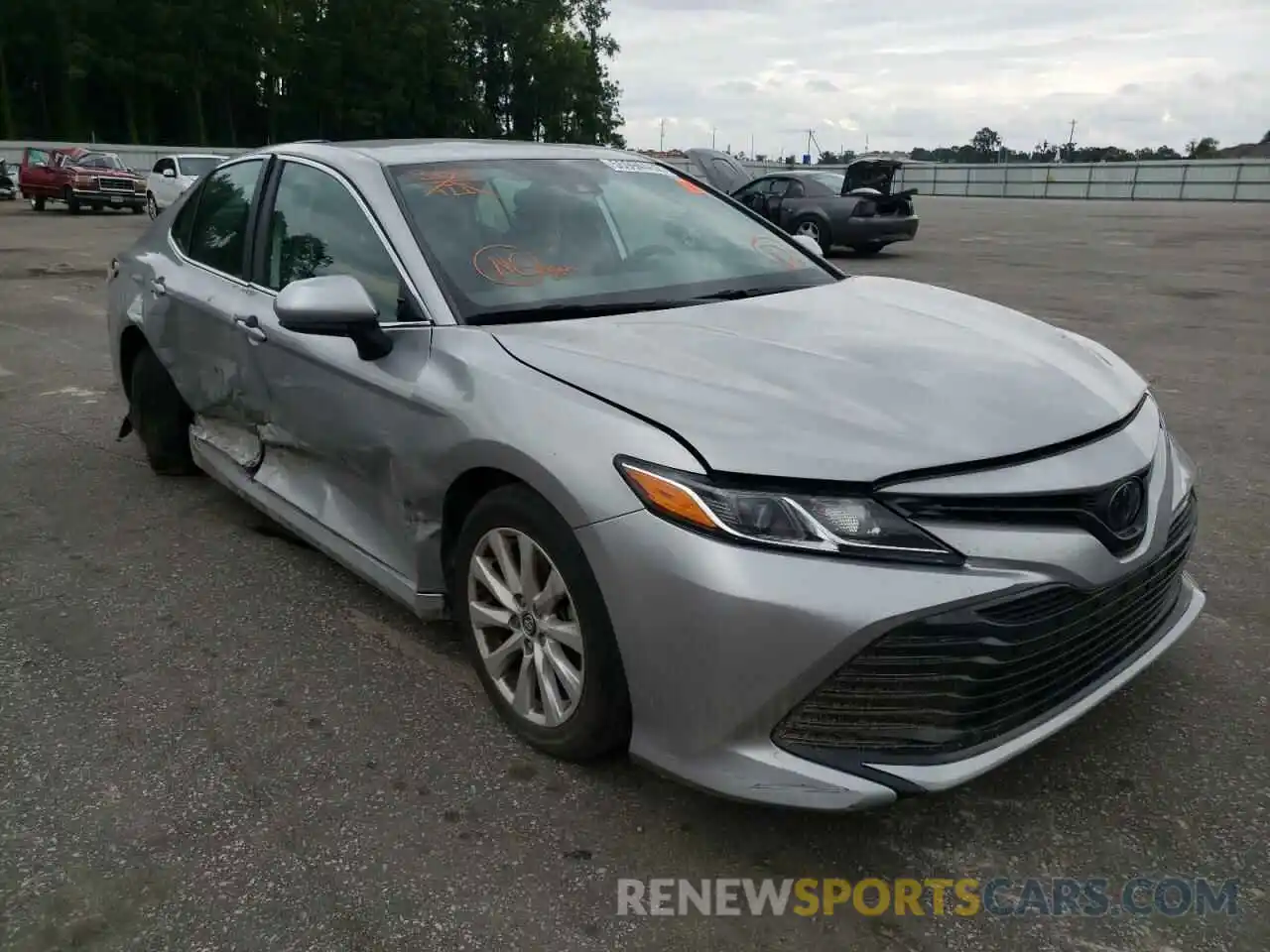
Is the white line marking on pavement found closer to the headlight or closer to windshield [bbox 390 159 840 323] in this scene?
windshield [bbox 390 159 840 323]

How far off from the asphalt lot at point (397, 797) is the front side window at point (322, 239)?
1134 millimetres

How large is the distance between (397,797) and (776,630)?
1.13m

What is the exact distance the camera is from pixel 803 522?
Answer: 7.17ft

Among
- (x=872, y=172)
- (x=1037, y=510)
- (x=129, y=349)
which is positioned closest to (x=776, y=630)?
(x=1037, y=510)

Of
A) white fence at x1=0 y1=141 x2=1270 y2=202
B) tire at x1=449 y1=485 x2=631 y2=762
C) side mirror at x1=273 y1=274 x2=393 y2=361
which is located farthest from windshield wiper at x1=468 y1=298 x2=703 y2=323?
white fence at x1=0 y1=141 x2=1270 y2=202

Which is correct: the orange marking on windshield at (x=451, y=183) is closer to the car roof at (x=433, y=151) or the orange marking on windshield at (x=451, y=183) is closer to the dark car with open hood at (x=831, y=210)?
the car roof at (x=433, y=151)

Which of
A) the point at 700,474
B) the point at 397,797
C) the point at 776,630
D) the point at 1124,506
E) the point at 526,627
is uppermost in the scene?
the point at 700,474

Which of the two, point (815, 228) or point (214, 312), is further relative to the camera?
point (815, 228)

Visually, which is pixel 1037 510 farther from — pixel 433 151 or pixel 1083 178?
pixel 1083 178

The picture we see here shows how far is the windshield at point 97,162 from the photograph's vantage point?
2742 cm

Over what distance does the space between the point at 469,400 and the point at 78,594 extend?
204cm

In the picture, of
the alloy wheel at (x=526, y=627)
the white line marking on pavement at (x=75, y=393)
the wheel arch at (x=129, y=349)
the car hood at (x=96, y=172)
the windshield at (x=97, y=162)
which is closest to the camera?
the alloy wheel at (x=526, y=627)

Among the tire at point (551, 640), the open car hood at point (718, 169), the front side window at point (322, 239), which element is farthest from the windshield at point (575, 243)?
the open car hood at point (718, 169)

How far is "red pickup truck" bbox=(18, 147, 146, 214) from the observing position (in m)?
27.2
